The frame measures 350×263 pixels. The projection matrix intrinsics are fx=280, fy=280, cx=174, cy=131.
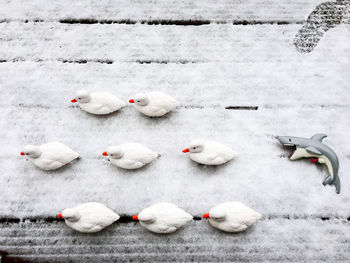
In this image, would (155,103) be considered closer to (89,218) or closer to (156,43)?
(156,43)

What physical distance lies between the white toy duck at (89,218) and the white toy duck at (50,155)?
14 cm

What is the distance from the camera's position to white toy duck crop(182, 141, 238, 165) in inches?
30.6

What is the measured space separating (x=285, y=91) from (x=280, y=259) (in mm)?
490

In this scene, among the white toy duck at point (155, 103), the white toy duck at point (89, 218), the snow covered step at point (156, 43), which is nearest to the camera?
the white toy duck at point (89, 218)

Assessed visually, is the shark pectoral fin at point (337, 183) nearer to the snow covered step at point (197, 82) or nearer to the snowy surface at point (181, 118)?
the snowy surface at point (181, 118)

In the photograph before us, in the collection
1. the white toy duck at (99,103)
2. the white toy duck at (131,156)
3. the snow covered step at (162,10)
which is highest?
the snow covered step at (162,10)

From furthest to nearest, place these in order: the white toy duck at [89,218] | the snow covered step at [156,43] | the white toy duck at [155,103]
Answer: the snow covered step at [156,43]
the white toy duck at [155,103]
the white toy duck at [89,218]

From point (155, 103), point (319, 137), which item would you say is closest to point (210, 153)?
point (155, 103)

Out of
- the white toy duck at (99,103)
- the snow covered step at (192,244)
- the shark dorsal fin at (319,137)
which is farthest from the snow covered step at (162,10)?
the snow covered step at (192,244)

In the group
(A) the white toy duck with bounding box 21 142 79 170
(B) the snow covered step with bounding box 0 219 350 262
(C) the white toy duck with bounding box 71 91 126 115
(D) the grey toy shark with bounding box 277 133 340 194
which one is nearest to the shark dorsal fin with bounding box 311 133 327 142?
(D) the grey toy shark with bounding box 277 133 340 194

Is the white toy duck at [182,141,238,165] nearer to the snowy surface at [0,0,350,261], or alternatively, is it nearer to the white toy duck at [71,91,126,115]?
the snowy surface at [0,0,350,261]

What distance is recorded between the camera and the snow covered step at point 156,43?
0.92 m

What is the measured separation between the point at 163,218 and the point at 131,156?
0.61 feet

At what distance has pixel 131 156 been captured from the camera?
2.53 feet
